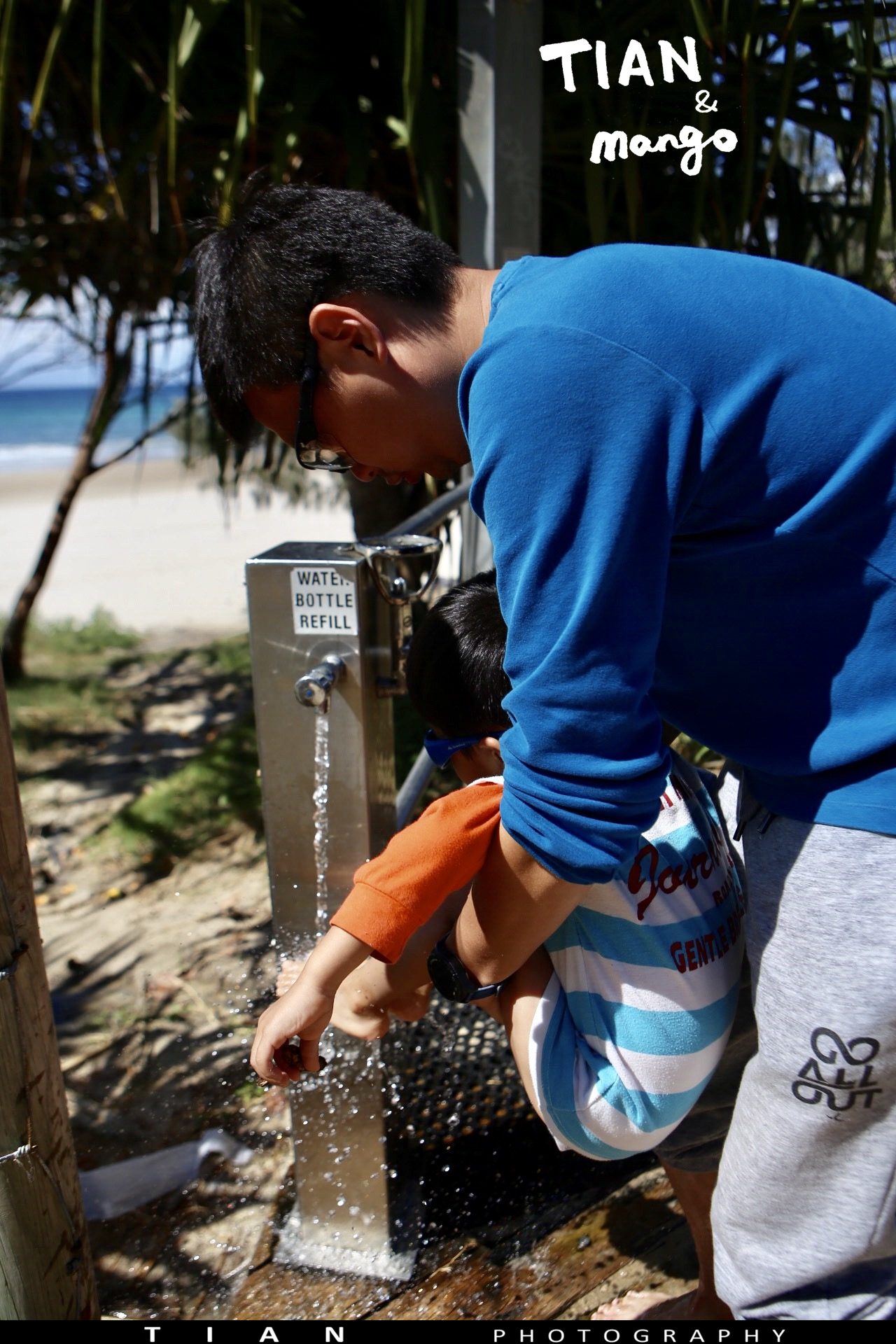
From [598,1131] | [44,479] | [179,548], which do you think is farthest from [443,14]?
[44,479]

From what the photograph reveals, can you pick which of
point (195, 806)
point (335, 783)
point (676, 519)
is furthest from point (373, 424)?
point (195, 806)

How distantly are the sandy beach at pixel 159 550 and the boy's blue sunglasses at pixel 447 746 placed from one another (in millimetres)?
3244

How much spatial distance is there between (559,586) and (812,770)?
1.16ft

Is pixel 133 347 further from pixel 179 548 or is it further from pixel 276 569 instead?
pixel 179 548

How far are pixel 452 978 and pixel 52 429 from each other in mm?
41042

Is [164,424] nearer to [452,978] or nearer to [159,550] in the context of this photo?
[452,978]

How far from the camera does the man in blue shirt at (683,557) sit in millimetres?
920

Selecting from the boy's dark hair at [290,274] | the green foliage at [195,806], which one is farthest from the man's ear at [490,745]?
the green foliage at [195,806]

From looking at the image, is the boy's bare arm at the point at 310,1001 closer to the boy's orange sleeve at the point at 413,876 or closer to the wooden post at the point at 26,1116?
the boy's orange sleeve at the point at 413,876

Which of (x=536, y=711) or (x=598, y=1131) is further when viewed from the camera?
(x=598, y=1131)

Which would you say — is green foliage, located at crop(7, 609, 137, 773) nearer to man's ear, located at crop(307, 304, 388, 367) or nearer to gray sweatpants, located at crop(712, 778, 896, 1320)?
man's ear, located at crop(307, 304, 388, 367)

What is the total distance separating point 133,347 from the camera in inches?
196

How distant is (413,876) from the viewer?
1.21m

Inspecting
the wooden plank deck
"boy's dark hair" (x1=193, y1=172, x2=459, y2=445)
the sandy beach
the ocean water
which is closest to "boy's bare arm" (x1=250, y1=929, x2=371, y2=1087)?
"boy's dark hair" (x1=193, y1=172, x2=459, y2=445)
